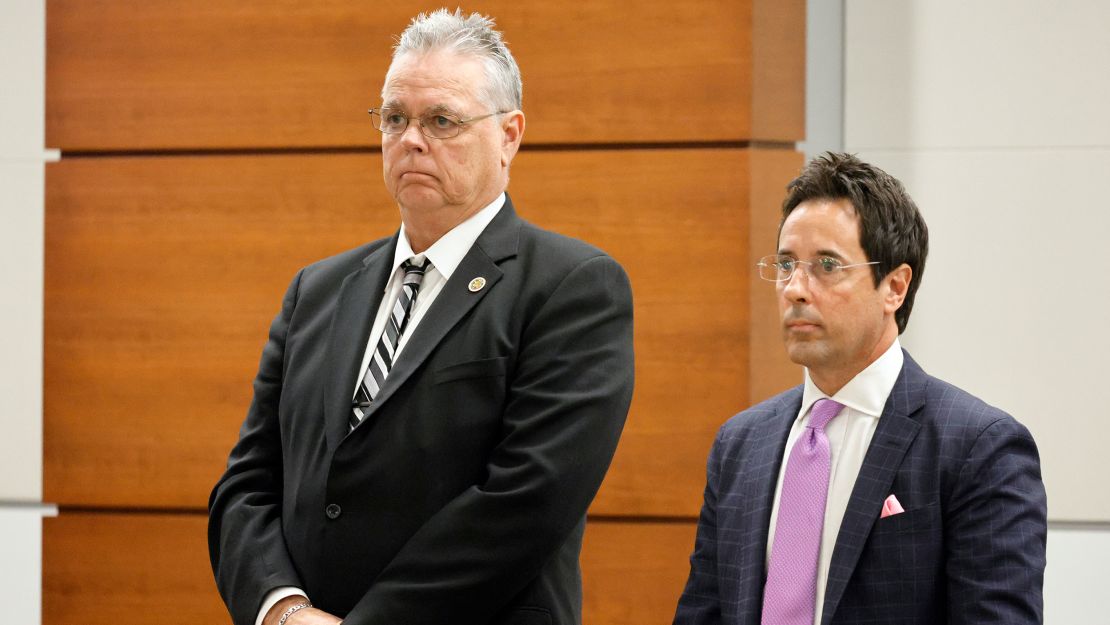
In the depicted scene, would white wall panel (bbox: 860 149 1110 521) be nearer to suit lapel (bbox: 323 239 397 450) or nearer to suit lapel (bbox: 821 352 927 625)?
suit lapel (bbox: 821 352 927 625)

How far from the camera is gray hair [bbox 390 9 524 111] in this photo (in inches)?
76.6

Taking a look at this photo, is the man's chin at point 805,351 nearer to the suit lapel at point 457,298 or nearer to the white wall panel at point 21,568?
the suit lapel at point 457,298

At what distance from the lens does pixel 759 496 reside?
1769mm

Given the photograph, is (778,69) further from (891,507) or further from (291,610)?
(291,610)

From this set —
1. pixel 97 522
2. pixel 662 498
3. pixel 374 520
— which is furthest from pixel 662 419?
pixel 97 522

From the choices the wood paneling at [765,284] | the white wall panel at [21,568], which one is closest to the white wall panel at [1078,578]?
the wood paneling at [765,284]

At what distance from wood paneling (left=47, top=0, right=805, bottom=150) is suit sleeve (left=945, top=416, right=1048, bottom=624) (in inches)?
53.0

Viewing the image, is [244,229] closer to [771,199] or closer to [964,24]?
[771,199]

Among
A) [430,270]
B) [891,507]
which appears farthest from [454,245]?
[891,507]

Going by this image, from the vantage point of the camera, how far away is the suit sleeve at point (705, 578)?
1.81 m

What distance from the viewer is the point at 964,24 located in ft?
11.0

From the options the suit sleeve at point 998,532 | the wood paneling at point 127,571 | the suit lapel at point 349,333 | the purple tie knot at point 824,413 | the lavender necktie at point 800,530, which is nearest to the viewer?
the suit sleeve at point 998,532

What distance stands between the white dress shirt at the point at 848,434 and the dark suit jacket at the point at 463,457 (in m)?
0.33

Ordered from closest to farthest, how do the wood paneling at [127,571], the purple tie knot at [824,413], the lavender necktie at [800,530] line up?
the lavender necktie at [800,530] < the purple tie knot at [824,413] < the wood paneling at [127,571]
